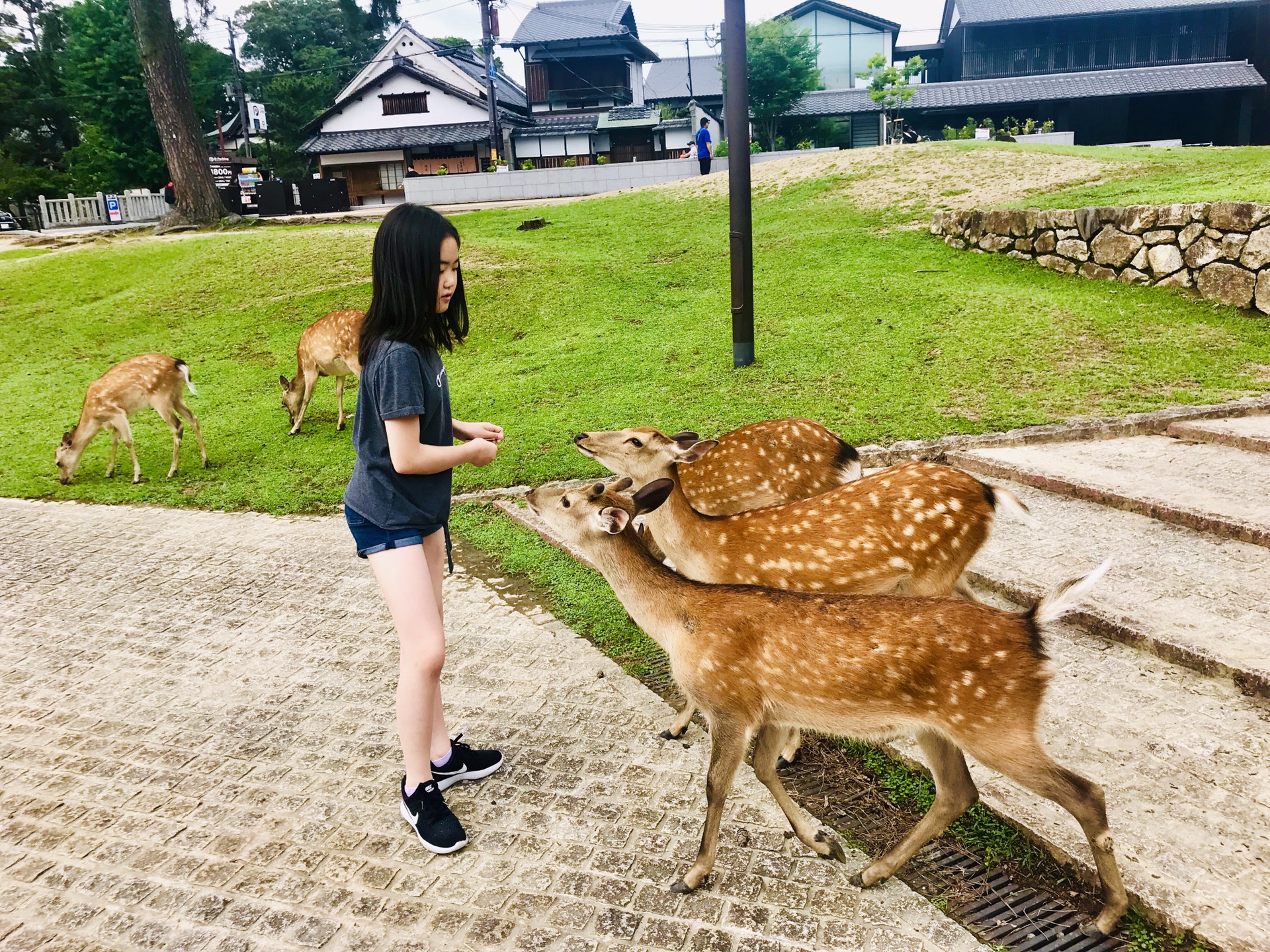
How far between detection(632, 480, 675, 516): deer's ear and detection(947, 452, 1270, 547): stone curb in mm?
3357

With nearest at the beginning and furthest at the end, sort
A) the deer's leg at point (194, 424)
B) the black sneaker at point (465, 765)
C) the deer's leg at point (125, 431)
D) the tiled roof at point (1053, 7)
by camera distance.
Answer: the black sneaker at point (465, 765)
the deer's leg at point (125, 431)
the deer's leg at point (194, 424)
the tiled roof at point (1053, 7)

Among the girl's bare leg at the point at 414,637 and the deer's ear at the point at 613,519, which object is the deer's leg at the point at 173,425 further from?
the deer's ear at the point at 613,519

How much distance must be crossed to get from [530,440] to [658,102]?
41.0 metres

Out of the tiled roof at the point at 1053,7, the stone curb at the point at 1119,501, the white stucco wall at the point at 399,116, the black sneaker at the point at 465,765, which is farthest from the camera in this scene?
the white stucco wall at the point at 399,116

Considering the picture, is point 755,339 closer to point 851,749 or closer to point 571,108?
point 851,749

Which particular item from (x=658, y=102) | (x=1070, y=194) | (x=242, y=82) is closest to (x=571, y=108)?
(x=658, y=102)

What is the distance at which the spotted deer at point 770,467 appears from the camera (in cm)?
501

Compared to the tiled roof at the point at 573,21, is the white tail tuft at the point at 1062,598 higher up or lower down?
lower down

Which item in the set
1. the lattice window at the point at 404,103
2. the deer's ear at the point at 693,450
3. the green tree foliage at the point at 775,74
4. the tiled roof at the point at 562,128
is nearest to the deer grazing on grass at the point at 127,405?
the deer's ear at the point at 693,450

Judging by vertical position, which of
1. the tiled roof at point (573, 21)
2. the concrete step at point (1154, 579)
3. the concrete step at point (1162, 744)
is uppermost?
the tiled roof at point (573, 21)

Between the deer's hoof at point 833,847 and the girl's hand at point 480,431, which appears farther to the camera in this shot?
the girl's hand at point 480,431

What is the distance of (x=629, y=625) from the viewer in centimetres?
495

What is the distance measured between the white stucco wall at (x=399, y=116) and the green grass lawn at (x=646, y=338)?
27.4 meters

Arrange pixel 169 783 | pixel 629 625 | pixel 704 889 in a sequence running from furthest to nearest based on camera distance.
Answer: pixel 629 625 < pixel 169 783 < pixel 704 889
